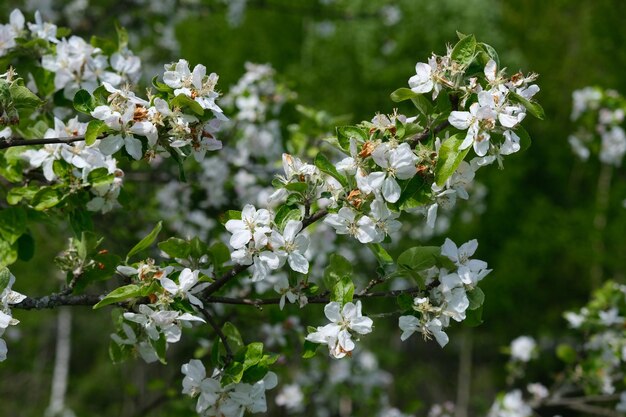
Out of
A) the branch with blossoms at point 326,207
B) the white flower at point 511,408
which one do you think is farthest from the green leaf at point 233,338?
the white flower at point 511,408

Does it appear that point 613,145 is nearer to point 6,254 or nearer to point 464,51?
Result: point 464,51

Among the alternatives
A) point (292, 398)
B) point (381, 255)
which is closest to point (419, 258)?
point (381, 255)

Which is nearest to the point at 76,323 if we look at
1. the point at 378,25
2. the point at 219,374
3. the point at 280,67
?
the point at 280,67

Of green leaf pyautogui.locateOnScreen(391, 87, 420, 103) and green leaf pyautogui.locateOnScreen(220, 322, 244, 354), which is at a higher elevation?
green leaf pyautogui.locateOnScreen(391, 87, 420, 103)

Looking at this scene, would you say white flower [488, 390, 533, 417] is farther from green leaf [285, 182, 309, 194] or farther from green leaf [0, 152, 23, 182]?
green leaf [0, 152, 23, 182]

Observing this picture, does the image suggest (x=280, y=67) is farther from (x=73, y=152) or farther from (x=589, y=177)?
(x=73, y=152)

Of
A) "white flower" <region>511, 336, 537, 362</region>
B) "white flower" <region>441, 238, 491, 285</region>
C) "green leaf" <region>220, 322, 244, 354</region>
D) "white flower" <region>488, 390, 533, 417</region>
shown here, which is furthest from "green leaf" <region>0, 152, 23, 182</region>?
"white flower" <region>511, 336, 537, 362</region>

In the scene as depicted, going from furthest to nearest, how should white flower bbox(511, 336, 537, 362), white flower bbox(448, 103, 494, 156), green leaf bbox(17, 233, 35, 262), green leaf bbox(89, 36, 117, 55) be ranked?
white flower bbox(511, 336, 537, 362), green leaf bbox(89, 36, 117, 55), green leaf bbox(17, 233, 35, 262), white flower bbox(448, 103, 494, 156)
